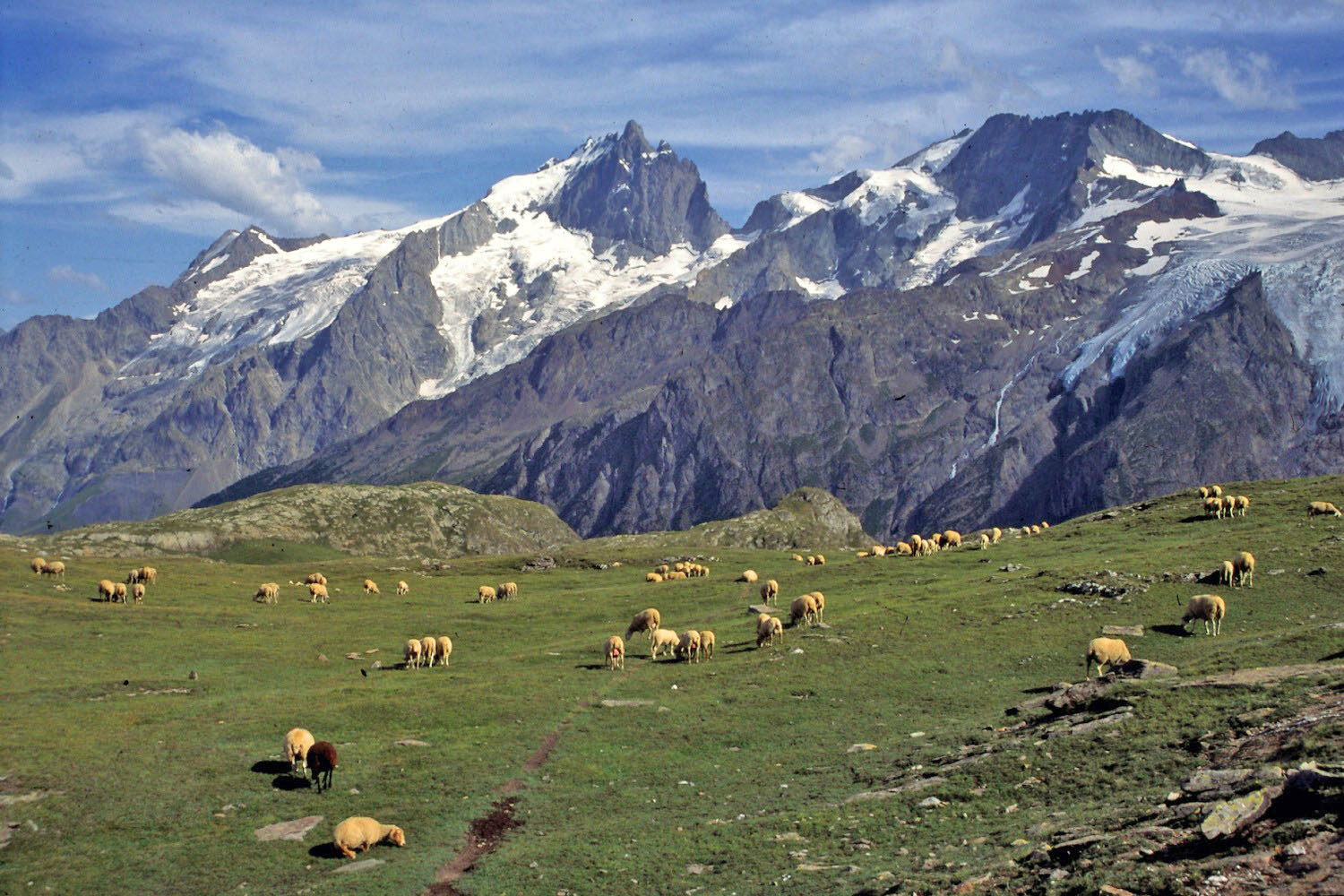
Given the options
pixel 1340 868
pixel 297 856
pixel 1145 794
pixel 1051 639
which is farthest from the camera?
pixel 1051 639

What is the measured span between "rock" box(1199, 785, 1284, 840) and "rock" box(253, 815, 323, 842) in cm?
2829

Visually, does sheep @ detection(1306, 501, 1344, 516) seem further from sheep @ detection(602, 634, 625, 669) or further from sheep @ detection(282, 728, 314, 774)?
sheep @ detection(282, 728, 314, 774)

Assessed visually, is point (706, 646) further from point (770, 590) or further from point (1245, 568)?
point (1245, 568)

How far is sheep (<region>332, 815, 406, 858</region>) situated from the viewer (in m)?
36.6

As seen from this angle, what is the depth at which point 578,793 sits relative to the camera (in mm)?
42750

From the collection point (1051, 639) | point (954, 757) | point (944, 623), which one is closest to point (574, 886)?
point (954, 757)

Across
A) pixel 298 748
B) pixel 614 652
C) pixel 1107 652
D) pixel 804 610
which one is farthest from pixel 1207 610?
pixel 298 748

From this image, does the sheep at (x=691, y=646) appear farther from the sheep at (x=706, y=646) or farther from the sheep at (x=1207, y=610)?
the sheep at (x=1207, y=610)

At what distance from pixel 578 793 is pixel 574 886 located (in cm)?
1019

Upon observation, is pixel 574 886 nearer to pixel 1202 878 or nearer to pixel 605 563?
pixel 1202 878

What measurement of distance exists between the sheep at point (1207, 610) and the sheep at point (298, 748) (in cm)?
4428

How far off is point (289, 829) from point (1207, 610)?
45775 mm

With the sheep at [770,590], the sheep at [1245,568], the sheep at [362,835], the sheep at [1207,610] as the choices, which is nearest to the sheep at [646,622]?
the sheep at [770,590]

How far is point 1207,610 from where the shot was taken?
2301 inches
